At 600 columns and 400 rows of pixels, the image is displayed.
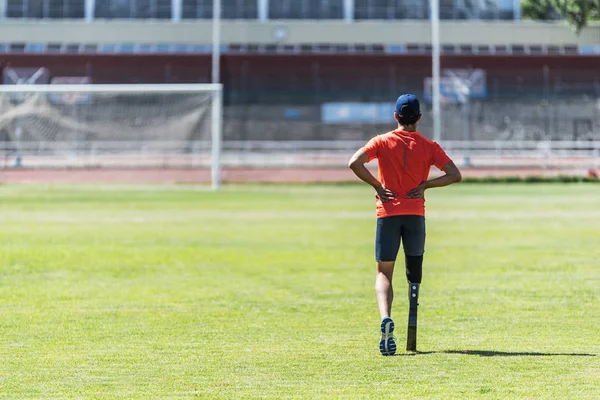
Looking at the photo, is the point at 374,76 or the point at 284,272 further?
the point at 374,76

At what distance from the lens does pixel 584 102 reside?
2672 inches

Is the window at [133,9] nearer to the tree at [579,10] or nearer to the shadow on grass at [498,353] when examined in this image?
the tree at [579,10]

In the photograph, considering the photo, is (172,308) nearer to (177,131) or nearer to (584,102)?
(177,131)

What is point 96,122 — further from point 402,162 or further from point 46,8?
point 402,162

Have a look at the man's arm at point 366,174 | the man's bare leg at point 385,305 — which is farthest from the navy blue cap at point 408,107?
the man's bare leg at point 385,305

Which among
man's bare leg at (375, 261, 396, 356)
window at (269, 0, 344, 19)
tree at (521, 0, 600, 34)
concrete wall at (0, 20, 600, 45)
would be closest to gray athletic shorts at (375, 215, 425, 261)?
man's bare leg at (375, 261, 396, 356)

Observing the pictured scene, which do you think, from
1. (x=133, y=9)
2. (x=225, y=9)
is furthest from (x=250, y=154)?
(x=133, y=9)

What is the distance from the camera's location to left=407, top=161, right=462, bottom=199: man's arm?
27.3ft

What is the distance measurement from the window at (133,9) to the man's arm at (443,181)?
208 ft

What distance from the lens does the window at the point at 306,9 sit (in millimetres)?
70625

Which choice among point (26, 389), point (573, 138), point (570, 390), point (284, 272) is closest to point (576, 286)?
point (284, 272)

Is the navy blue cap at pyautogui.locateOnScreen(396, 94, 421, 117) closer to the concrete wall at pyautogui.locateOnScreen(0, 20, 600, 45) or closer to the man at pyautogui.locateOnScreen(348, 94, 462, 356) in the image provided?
the man at pyautogui.locateOnScreen(348, 94, 462, 356)

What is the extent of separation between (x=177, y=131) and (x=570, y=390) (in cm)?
3552

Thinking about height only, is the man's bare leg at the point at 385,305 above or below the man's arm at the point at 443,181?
below
